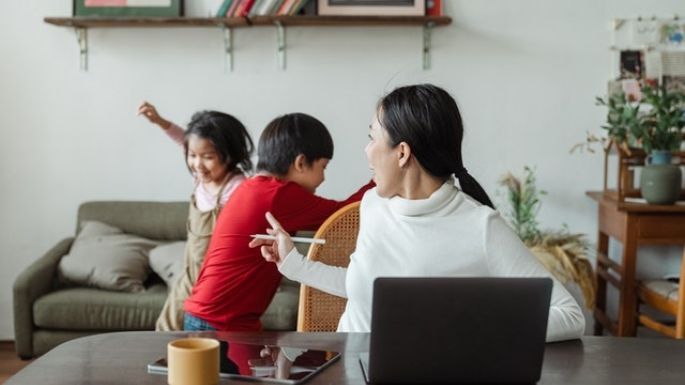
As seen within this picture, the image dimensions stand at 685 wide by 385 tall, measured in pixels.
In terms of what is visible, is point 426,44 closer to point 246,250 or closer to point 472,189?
point 246,250

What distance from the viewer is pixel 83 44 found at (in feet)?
12.3

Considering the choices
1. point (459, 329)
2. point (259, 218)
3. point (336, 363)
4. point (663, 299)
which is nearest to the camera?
point (459, 329)

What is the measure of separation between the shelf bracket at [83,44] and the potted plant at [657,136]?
7.65 feet

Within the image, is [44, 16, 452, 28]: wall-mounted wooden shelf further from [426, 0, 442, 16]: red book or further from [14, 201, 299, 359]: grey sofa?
[14, 201, 299, 359]: grey sofa

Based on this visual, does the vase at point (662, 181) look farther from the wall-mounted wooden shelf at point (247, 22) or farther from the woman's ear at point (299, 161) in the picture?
the woman's ear at point (299, 161)

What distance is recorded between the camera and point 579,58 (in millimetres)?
3744

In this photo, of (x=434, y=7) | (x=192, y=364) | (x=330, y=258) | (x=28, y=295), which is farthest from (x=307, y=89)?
(x=192, y=364)

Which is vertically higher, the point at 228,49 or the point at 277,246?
the point at 228,49

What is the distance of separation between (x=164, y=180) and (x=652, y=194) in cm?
218

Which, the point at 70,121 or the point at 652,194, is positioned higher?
the point at 70,121

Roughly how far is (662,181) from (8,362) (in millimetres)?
2893

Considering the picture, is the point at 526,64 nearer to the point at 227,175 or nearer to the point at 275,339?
the point at 227,175

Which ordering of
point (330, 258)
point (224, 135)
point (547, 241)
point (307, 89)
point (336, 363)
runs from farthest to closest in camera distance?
1. point (307, 89)
2. point (547, 241)
3. point (224, 135)
4. point (330, 258)
5. point (336, 363)

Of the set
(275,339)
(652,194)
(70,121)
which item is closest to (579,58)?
(652,194)
